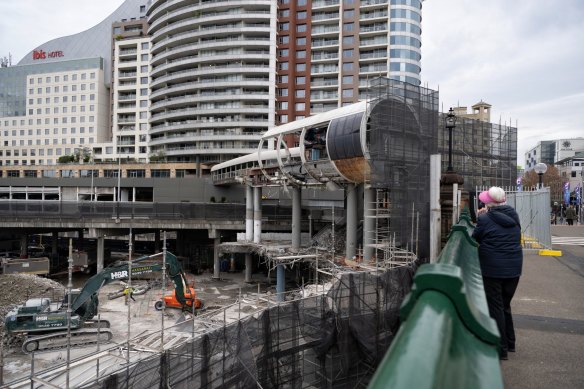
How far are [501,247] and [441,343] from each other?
368 centimetres

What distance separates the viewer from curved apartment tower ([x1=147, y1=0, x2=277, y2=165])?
62.6m

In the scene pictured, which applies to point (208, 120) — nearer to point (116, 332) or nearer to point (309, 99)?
point (309, 99)

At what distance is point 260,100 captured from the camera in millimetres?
63000

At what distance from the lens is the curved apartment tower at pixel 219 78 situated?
2464 inches

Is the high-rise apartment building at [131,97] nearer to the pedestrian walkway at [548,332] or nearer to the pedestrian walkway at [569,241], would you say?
the pedestrian walkway at [569,241]

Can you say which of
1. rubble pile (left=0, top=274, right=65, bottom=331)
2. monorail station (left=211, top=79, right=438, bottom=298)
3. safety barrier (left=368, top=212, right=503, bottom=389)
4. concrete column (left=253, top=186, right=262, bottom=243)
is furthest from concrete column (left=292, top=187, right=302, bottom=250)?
safety barrier (left=368, top=212, right=503, bottom=389)

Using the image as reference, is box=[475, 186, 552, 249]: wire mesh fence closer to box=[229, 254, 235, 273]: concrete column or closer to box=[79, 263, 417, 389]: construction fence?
box=[79, 263, 417, 389]: construction fence

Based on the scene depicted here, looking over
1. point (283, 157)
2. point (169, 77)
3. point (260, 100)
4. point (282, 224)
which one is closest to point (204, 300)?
point (283, 157)

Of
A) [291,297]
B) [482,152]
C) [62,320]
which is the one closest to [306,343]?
[291,297]

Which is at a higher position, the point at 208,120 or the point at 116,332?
the point at 208,120

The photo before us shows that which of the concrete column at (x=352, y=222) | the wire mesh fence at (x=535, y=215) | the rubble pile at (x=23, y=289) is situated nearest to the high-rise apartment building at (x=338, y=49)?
the concrete column at (x=352, y=222)

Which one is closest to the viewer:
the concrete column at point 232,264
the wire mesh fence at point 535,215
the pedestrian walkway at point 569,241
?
the wire mesh fence at point 535,215

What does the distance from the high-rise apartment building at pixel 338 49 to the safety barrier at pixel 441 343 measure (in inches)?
2470

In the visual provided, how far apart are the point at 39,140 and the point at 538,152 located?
129 m
